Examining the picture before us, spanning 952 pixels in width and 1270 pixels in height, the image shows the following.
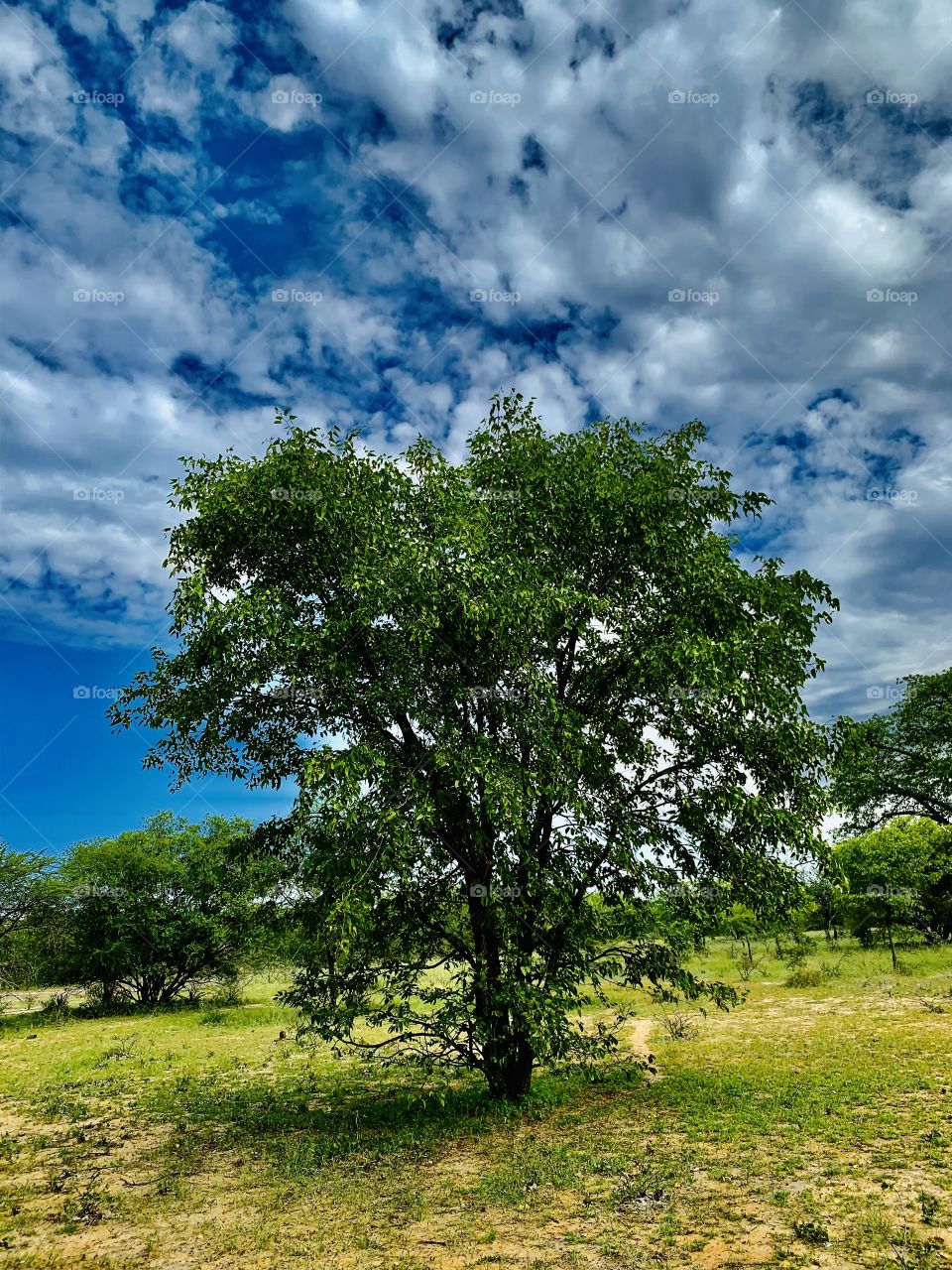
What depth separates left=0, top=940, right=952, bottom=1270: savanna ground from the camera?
7414 millimetres

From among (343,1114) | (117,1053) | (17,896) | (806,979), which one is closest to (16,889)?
(17,896)

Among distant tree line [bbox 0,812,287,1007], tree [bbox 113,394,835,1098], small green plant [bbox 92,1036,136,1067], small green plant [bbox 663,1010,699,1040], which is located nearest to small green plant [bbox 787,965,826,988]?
small green plant [bbox 663,1010,699,1040]

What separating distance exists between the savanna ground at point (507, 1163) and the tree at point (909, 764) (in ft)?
64.9

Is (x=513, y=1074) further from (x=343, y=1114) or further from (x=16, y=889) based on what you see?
(x=16, y=889)

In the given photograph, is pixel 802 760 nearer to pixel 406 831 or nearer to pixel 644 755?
pixel 644 755

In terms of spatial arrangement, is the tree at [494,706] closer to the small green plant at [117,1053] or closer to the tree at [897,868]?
the small green plant at [117,1053]

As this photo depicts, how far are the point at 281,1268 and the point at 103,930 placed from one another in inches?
1356

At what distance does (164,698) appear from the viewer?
508 inches

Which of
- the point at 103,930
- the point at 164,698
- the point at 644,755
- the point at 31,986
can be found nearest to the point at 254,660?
the point at 164,698

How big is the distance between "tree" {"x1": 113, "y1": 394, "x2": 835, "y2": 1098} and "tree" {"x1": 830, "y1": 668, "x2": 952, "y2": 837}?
2724 cm

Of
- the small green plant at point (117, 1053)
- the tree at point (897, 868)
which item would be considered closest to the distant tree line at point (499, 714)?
the small green plant at point (117, 1053)

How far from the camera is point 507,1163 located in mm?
10164

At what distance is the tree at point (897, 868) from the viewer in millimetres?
35250

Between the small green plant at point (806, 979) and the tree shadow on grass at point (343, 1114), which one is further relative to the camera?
the small green plant at point (806, 979)
